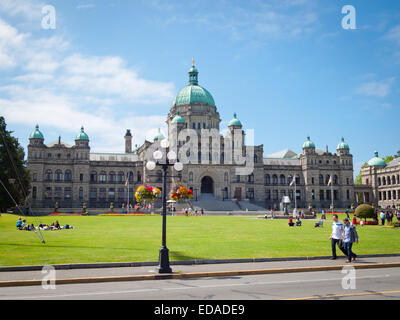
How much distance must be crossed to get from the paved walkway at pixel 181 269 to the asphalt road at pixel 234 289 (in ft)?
3.22

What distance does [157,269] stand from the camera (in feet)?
45.9

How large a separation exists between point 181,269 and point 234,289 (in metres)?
3.65

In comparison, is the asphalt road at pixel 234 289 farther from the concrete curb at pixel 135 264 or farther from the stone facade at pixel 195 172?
the stone facade at pixel 195 172

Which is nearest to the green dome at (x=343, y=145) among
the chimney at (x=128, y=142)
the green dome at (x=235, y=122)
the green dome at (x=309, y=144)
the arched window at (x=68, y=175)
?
the green dome at (x=309, y=144)

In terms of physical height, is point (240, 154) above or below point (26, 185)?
above

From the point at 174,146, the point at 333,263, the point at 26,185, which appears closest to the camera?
the point at 333,263

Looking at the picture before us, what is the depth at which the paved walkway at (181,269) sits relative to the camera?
1332 cm

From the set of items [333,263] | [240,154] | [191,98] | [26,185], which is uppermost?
[191,98]

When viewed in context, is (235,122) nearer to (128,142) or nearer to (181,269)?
(128,142)

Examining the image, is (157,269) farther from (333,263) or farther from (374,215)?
(374,215)

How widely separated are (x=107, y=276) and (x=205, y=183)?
79.1 m

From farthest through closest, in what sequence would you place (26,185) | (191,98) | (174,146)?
(191,98) → (174,146) → (26,185)

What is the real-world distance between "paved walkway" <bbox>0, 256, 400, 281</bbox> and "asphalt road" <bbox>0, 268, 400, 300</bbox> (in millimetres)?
980
